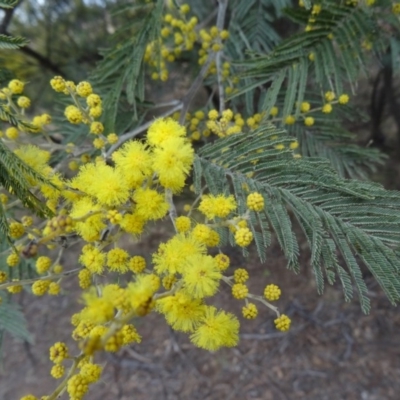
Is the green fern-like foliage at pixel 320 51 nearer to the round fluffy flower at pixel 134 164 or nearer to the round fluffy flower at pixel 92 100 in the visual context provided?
the round fluffy flower at pixel 92 100

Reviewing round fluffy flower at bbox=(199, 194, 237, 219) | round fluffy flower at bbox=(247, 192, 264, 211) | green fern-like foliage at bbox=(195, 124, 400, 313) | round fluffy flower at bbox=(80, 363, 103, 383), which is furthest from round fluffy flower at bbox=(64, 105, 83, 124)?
round fluffy flower at bbox=(80, 363, 103, 383)

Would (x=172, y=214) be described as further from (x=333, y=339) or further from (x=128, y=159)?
(x=333, y=339)

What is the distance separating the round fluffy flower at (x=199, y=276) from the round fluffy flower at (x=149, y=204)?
0.15 meters

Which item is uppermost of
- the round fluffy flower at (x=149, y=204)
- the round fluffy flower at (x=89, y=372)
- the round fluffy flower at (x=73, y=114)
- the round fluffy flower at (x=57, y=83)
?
the round fluffy flower at (x=57, y=83)

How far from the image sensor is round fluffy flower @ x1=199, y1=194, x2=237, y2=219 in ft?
3.68

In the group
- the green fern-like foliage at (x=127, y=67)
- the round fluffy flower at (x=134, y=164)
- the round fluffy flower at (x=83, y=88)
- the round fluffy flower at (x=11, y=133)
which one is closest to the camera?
the round fluffy flower at (x=134, y=164)

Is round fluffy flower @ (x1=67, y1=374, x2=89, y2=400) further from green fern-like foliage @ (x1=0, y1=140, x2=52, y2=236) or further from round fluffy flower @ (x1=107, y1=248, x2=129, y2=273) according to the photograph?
green fern-like foliage @ (x1=0, y1=140, x2=52, y2=236)

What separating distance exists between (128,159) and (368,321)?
312cm

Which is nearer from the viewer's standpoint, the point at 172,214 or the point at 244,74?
the point at 172,214

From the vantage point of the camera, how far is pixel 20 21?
3559mm

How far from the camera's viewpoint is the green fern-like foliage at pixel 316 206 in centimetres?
112

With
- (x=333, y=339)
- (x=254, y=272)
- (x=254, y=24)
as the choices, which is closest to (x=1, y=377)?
(x=254, y=272)

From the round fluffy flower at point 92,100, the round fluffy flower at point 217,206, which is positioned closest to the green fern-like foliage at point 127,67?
the round fluffy flower at point 92,100

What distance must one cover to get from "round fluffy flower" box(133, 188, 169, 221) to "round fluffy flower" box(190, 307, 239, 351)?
0.26 meters
